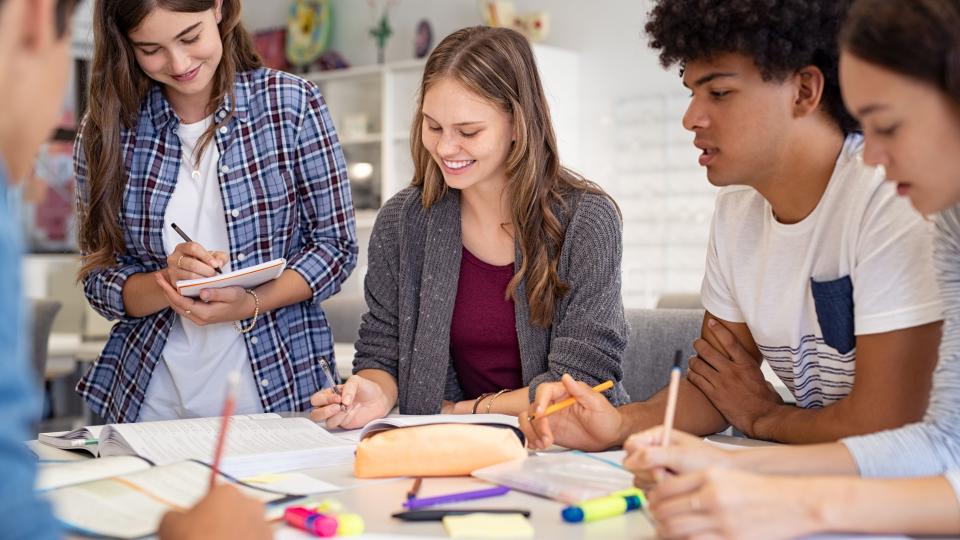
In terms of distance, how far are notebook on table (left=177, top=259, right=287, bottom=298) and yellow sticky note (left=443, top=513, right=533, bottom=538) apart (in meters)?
0.76

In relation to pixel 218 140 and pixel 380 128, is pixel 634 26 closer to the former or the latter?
pixel 380 128

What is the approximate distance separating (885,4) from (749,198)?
22.4 inches

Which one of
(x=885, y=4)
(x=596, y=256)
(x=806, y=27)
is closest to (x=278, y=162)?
(x=596, y=256)

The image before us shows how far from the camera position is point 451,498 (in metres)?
1.11

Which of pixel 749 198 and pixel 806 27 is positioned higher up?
pixel 806 27

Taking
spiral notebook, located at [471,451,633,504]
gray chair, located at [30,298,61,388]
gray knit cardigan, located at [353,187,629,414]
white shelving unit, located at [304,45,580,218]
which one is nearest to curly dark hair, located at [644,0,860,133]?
gray knit cardigan, located at [353,187,629,414]

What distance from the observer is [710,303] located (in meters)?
1.62

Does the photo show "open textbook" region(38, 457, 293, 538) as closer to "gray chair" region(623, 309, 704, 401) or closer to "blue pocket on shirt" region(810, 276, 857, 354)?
"blue pocket on shirt" region(810, 276, 857, 354)

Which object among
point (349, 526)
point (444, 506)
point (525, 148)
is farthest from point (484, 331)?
point (349, 526)

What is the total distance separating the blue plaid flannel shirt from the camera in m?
1.89

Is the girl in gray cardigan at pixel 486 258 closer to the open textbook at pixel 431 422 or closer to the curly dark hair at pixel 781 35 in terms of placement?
the open textbook at pixel 431 422

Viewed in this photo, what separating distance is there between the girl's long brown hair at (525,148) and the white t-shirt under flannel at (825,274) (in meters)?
0.30

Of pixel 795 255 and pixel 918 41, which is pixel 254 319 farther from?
pixel 918 41

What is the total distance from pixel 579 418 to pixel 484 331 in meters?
0.46
